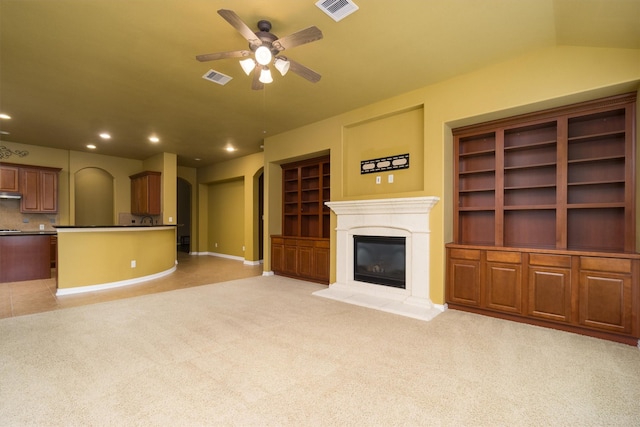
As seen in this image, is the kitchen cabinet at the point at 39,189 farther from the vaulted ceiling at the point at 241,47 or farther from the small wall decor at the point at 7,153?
the vaulted ceiling at the point at 241,47

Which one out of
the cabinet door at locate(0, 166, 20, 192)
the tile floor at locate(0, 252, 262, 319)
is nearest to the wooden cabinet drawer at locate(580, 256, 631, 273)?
the tile floor at locate(0, 252, 262, 319)

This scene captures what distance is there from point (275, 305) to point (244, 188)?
4.96 meters

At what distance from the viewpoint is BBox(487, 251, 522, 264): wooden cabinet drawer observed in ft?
10.8

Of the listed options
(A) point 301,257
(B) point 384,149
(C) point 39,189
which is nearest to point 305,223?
(A) point 301,257

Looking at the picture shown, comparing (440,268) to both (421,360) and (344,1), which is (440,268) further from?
(344,1)

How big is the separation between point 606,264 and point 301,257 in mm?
4335

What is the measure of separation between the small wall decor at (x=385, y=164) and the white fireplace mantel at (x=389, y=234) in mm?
585

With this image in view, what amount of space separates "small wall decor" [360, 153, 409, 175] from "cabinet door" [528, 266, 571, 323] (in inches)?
81.8

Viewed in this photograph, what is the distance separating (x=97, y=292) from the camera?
185 inches

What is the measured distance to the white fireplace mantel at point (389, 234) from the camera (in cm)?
385

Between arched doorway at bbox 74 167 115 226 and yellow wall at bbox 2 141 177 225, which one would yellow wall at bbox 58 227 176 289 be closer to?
yellow wall at bbox 2 141 177 225

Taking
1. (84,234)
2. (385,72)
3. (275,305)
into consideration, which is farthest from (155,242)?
(385,72)

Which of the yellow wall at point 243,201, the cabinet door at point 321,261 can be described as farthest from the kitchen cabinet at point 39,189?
the cabinet door at point 321,261

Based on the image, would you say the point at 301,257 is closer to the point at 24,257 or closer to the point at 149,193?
the point at 149,193
